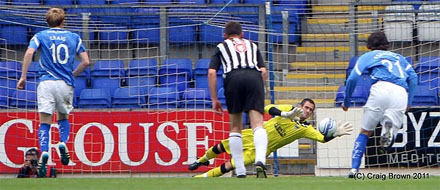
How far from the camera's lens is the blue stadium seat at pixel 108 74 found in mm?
18000

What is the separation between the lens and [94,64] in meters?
18.5

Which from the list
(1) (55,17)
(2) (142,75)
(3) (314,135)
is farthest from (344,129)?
(2) (142,75)

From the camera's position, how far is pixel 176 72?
1794 cm

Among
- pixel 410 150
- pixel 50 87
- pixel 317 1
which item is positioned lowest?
pixel 410 150

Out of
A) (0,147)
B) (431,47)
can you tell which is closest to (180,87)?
(0,147)

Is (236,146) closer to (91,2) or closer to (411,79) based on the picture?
(411,79)

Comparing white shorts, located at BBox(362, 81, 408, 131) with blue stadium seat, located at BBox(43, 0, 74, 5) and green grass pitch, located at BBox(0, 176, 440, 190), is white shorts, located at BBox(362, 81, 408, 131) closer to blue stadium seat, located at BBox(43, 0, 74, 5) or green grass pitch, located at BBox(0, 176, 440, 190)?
green grass pitch, located at BBox(0, 176, 440, 190)

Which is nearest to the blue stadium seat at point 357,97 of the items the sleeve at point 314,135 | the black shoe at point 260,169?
the sleeve at point 314,135

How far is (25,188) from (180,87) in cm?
791

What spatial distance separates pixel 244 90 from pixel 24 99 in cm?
695

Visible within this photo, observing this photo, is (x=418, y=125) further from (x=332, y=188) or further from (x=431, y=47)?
(x=332, y=188)

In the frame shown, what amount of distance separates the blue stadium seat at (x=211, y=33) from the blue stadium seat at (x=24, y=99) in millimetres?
3206

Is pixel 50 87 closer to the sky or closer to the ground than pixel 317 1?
closer to the ground

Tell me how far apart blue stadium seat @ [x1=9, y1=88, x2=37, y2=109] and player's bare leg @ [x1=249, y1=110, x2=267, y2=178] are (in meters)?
6.91
